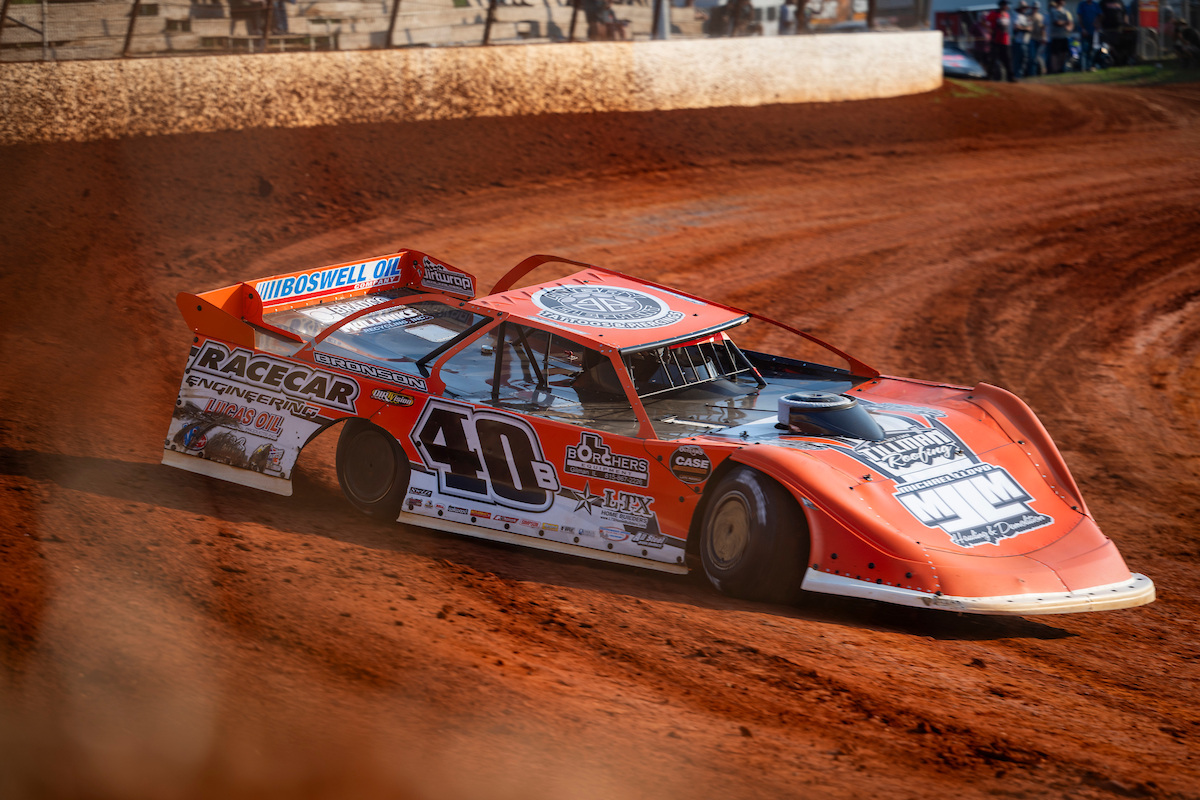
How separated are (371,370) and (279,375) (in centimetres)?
72

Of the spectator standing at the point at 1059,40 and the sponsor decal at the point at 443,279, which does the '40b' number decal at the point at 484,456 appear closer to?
the sponsor decal at the point at 443,279

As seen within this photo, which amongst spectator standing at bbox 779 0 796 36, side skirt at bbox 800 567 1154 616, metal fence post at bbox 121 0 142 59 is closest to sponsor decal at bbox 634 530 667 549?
side skirt at bbox 800 567 1154 616

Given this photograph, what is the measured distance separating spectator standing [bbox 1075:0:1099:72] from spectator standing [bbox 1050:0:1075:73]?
344 millimetres

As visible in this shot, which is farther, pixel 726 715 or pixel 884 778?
pixel 726 715

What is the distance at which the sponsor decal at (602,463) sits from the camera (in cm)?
585

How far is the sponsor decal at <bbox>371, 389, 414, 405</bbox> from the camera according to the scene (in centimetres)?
660

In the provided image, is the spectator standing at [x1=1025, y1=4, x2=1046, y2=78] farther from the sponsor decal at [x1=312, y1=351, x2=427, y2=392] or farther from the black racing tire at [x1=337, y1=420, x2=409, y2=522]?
the black racing tire at [x1=337, y1=420, x2=409, y2=522]

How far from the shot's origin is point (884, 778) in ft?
13.0

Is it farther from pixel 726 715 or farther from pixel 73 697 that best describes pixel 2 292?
pixel 726 715

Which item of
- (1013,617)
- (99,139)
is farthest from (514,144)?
(1013,617)

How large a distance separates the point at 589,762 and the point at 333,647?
4.41 ft

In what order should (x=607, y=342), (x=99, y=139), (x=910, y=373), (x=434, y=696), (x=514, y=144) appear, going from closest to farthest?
1. (x=434, y=696)
2. (x=607, y=342)
3. (x=910, y=373)
4. (x=99, y=139)
5. (x=514, y=144)

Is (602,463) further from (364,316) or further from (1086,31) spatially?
(1086,31)

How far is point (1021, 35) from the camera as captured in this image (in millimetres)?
28188
